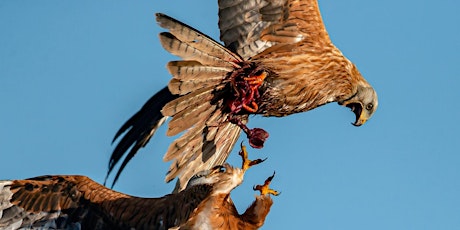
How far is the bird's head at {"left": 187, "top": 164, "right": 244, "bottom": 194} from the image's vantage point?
10.4 meters

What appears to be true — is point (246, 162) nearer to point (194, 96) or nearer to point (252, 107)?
point (194, 96)

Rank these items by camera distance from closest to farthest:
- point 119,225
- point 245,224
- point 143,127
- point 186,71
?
1. point 245,224
2. point 119,225
3. point 186,71
4. point 143,127

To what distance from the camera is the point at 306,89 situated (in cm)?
1315

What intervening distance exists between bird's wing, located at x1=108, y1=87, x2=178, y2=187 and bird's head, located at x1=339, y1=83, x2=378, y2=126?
2.02m

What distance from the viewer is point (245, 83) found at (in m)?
Answer: 12.7

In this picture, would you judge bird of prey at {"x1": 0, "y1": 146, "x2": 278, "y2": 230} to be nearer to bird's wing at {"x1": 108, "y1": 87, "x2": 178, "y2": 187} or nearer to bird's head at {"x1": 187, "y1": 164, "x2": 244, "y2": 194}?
bird's head at {"x1": 187, "y1": 164, "x2": 244, "y2": 194}

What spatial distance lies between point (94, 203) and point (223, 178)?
55.4 inches

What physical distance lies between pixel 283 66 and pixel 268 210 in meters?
2.84

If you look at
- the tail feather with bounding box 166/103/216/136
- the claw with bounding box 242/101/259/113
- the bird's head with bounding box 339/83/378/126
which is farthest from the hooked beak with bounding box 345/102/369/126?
the tail feather with bounding box 166/103/216/136

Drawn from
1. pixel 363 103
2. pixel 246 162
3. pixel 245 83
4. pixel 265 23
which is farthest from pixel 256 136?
pixel 363 103

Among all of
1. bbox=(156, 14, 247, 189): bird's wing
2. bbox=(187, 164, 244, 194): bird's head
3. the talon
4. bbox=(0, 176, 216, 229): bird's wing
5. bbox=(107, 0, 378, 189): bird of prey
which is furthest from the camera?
the talon

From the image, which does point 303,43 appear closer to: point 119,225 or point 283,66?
point 283,66

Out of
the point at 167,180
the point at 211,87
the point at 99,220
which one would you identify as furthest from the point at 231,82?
the point at 99,220

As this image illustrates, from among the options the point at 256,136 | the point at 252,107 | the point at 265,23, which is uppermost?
the point at 265,23
